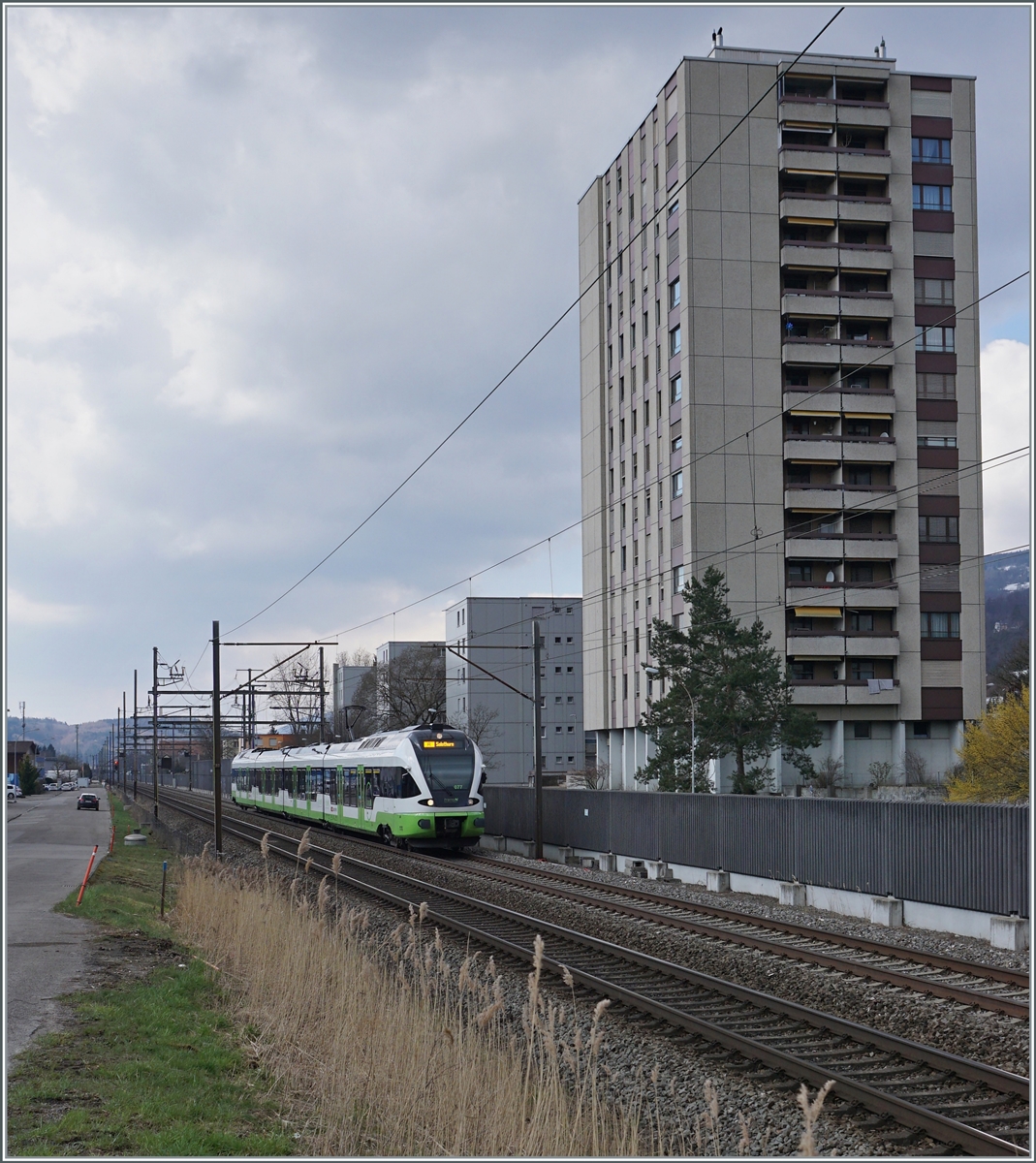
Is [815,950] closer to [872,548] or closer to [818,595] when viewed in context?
[818,595]

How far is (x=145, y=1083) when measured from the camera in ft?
28.6

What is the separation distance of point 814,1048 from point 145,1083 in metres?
5.41

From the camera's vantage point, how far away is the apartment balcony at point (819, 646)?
58.5 m

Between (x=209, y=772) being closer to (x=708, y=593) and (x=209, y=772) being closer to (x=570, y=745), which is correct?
(x=570, y=745)

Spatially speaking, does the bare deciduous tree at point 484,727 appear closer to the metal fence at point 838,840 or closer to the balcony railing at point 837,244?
the balcony railing at point 837,244

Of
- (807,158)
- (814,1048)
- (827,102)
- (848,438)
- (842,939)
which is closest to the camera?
(814,1048)

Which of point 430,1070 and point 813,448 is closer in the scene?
point 430,1070

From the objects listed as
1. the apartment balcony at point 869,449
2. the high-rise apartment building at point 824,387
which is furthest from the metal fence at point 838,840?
the apartment balcony at point 869,449

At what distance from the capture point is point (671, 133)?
197ft

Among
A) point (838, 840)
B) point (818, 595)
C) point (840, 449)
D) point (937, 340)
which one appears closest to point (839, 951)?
point (838, 840)

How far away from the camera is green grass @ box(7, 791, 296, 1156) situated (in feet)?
23.8

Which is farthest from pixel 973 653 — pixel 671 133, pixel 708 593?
pixel 671 133

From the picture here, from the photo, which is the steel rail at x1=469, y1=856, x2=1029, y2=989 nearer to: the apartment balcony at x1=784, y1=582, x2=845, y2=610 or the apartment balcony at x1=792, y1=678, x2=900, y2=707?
the apartment balcony at x1=792, y1=678, x2=900, y2=707

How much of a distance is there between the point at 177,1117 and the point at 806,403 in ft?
187
